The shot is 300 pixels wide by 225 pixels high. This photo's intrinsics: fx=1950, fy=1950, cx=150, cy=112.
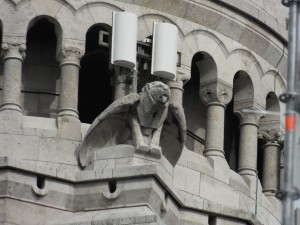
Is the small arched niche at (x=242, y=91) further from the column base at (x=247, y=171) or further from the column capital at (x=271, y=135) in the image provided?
the column base at (x=247, y=171)

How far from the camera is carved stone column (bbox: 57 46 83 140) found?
3097 cm

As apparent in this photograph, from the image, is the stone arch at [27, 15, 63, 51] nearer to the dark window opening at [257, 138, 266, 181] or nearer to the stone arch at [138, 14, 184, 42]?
the stone arch at [138, 14, 184, 42]

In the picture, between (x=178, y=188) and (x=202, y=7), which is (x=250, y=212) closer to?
(x=178, y=188)

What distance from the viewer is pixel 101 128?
30.2 metres

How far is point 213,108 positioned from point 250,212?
84.0 inches

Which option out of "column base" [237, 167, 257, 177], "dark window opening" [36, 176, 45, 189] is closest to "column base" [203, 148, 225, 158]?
"column base" [237, 167, 257, 177]

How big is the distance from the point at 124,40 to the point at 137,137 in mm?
1971

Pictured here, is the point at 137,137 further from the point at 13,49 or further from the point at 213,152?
the point at 213,152

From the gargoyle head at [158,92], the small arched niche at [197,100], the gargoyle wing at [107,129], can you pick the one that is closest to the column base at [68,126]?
the gargoyle wing at [107,129]

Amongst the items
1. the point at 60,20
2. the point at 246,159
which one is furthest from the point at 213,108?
the point at 60,20

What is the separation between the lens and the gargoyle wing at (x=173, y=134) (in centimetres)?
2988

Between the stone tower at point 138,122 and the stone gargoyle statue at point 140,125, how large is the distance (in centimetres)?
3

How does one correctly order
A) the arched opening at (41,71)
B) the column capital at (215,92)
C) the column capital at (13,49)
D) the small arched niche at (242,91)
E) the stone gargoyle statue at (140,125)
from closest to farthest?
the stone gargoyle statue at (140,125), the column capital at (13,49), the arched opening at (41,71), the column capital at (215,92), the small arched niche at (242,91)

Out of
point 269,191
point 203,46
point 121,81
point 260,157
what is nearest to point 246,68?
point 203,46
